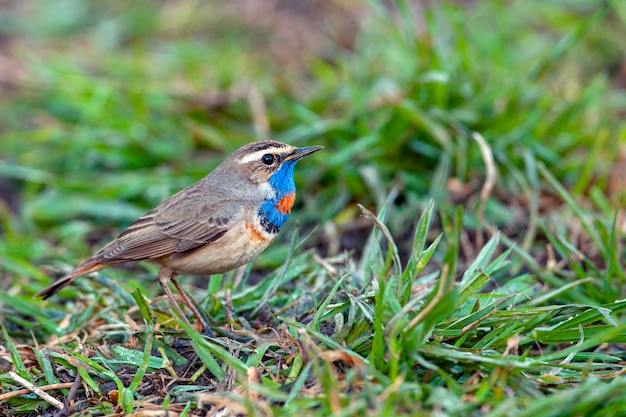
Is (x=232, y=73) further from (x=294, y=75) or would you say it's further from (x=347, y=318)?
(x=347, y=318)

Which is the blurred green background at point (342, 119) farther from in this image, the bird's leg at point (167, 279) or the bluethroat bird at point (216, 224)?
the bird's leg at point (167, 279)

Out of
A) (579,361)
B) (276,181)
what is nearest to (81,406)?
(276,181)

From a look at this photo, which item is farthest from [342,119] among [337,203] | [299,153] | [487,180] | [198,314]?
[198,314]

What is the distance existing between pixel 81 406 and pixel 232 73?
5.42 metres

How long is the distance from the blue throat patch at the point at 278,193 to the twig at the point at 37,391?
5.46 ft

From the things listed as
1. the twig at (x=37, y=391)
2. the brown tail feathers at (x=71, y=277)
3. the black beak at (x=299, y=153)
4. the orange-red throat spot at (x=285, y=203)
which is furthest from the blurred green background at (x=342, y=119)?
the twig at (x=37, y=391)

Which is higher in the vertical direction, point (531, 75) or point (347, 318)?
point (531, 75)

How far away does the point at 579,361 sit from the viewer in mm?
4602

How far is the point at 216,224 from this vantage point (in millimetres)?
5441

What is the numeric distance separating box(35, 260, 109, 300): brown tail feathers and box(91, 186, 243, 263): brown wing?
61 millimetres

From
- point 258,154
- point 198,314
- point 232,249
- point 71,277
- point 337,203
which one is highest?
point 258,154

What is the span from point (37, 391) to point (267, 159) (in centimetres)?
215

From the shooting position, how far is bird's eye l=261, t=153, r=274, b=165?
18.6 ft

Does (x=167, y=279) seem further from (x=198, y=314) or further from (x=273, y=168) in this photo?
(x=273, y=168)
